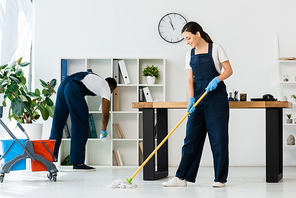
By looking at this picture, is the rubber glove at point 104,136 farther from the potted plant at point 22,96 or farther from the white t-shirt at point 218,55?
the white t-shirt at point 218,55

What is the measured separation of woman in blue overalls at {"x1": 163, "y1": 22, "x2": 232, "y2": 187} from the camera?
2764mm

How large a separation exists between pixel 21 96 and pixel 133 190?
2091 millimetres

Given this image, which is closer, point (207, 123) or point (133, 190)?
point (133, 190)

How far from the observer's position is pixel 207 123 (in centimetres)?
281

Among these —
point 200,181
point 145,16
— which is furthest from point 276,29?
point 200,181

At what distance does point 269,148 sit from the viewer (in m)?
3.08

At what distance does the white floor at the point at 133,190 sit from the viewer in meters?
2.51

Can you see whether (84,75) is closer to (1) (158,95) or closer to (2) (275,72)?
(1) (158,95)

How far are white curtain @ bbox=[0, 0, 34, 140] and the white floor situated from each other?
1239mm

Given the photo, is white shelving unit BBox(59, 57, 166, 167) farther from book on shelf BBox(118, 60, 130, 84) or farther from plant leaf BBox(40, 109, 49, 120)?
plant leaf BBox(40, 109, 49, 120)

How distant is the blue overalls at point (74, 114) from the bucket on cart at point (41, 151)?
0.68 meters

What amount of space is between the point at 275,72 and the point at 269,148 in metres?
1.61

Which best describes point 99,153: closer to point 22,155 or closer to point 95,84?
point 95,84

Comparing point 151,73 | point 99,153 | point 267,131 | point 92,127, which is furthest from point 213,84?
point 99,153
